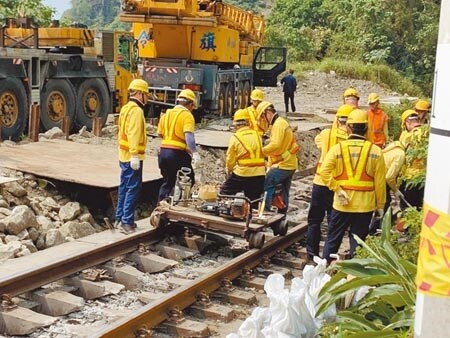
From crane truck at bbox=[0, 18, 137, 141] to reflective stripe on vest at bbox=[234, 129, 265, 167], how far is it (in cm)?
686

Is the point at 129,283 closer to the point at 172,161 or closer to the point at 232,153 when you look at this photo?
the point at 232,153

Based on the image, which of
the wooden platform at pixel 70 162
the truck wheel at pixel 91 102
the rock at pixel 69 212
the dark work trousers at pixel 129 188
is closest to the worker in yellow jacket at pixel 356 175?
the dark work trousers at pixel 129 188

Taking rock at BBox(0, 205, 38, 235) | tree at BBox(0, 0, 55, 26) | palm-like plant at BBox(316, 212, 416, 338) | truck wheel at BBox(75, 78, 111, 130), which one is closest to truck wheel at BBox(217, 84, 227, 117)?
truck wheel at BBox(75, 78, 111, 130)

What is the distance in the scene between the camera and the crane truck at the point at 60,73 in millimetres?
14641

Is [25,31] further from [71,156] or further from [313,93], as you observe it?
[313,93]

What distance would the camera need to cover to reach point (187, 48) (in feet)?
67.4

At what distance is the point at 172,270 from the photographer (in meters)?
7.89

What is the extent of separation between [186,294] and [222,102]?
15.2 meters

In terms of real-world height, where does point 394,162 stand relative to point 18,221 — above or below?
above

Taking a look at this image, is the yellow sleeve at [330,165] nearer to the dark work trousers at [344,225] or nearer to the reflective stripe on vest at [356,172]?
the reflective stripe on vest at [356,172]

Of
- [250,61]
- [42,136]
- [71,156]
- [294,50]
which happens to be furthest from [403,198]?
[294,50]

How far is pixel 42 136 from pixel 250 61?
1171 cm

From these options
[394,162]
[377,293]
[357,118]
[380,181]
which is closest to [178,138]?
[394,162]

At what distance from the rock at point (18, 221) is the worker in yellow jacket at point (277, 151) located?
2.87 metres
